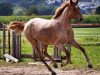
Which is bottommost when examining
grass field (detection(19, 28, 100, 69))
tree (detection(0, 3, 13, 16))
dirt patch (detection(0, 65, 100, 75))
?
tree (detection(0, 3, 13, 16))

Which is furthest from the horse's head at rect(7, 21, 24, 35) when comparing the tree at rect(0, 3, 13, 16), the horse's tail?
the tree at rect(0, 3, 13, 16)

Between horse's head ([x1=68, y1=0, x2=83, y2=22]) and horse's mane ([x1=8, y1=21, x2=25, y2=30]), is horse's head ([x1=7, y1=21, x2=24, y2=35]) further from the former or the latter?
horse's head ([x1=68, y1=0, x2=83, y2=22])

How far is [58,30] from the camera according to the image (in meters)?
11.4

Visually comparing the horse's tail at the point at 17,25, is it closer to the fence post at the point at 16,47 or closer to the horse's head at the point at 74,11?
the horse's head at the point at 74,11

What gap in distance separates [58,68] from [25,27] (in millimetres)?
1595

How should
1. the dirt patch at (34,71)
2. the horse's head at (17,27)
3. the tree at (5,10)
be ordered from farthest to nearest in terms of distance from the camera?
the tree at (5,10) → the horse's head at (17,27) → the dirt patch at (34,71)

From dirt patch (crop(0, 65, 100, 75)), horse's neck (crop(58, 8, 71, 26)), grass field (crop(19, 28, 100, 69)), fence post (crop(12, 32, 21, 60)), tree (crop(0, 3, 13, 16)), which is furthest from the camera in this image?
tree (crop(0, 3, 13, 16))

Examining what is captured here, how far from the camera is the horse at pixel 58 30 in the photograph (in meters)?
11.3

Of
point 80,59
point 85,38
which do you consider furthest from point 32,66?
point 85,38

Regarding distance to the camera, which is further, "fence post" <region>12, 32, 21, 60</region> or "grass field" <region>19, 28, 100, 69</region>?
"fence post" <region>12, 32, 21, 60</region>

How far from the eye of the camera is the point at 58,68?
13227 millimetres

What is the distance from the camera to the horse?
37.2ft

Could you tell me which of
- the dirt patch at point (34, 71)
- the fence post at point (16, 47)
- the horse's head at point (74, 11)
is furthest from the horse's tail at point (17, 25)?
the fence post at point (16, 47)

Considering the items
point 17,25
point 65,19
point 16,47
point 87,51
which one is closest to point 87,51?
point 87,51
